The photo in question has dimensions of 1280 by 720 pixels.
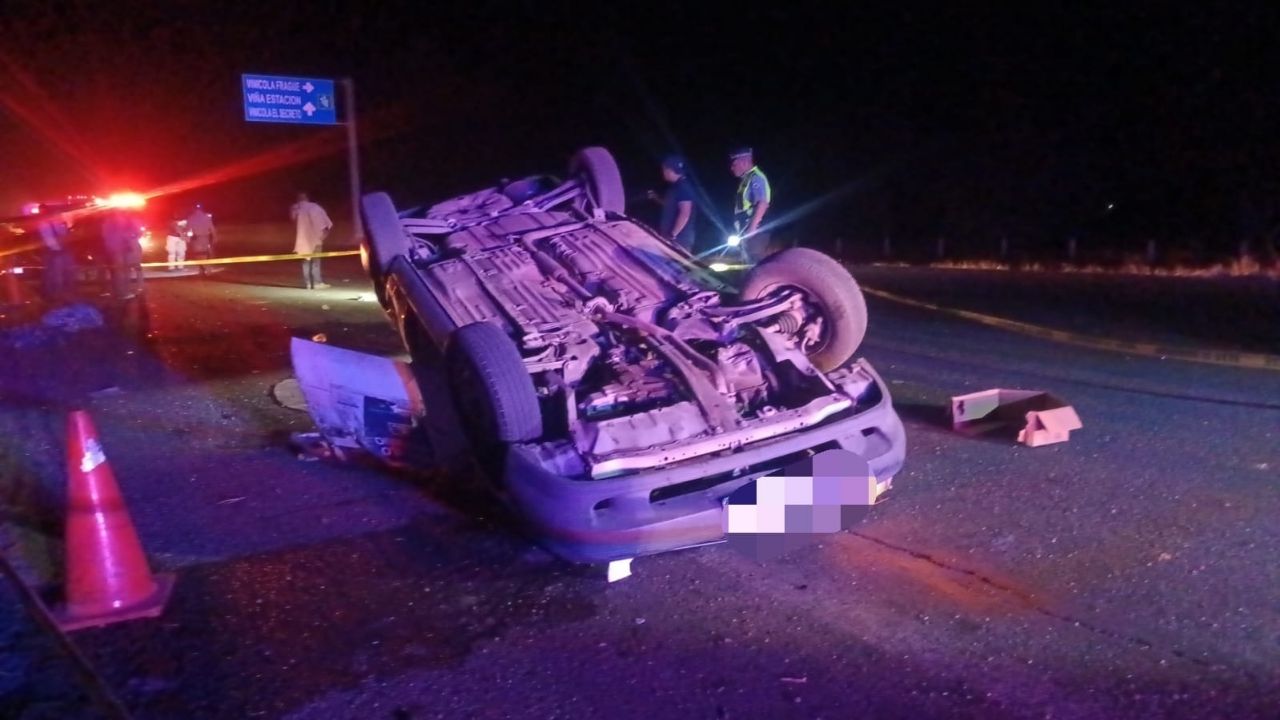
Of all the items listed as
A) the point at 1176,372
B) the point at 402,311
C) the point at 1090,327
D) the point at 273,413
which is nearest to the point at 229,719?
the point at 402,311

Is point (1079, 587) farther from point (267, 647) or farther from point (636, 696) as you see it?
point (267, 647)

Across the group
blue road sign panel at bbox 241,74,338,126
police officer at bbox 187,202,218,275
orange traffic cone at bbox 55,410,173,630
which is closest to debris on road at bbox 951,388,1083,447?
orange traffic cone at bbox 55,410,173,630

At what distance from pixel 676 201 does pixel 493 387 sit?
4.76 metres

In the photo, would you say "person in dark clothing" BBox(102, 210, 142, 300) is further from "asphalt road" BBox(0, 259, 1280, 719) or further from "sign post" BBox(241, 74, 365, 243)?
"asphalt road" BBox(0, 259, 1280, 719)

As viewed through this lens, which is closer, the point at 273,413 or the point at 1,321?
the point at 273,413

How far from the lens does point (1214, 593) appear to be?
4.21m

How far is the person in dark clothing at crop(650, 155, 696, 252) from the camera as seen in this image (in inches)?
352

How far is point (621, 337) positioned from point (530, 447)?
1.07 meters

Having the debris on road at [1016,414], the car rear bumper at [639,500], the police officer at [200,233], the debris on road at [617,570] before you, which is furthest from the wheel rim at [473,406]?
the police officer at [200,233]

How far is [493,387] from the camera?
15.1 feet

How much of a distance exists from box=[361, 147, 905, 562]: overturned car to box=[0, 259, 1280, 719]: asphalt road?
1.27 feet

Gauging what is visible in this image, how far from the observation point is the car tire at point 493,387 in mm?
4570

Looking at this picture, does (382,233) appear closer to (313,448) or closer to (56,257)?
(313,448)

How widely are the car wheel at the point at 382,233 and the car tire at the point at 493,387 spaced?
1.65 metres
